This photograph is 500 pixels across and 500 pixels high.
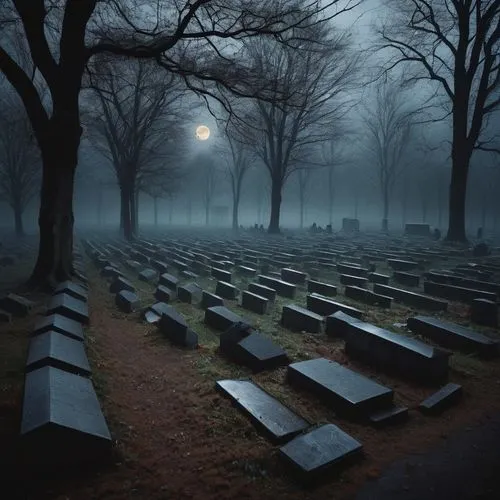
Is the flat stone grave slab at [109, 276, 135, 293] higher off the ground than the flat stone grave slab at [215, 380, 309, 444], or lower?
higher

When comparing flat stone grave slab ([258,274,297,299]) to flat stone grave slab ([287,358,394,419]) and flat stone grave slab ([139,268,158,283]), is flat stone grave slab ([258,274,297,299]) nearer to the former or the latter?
flat stone grave slab ([139,268,158,283])

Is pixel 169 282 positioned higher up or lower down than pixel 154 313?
higher up

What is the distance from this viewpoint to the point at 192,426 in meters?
2.63

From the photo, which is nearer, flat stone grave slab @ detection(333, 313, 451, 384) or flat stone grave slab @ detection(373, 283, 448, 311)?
flat stone grave slab @ detection(333, 313, 451, 384)

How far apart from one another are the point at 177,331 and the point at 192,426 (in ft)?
6.24

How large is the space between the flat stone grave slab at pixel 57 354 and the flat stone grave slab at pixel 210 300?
2757 millimetres

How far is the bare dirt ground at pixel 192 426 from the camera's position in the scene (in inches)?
77.5

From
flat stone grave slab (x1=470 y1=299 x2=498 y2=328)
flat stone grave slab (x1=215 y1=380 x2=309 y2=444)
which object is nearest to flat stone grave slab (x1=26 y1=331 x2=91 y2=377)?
flat stone grave slab (x1=215 y1=380 x2=309 y2=444)

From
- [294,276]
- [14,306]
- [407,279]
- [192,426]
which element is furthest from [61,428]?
[407,279]

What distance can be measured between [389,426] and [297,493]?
107 centimetres

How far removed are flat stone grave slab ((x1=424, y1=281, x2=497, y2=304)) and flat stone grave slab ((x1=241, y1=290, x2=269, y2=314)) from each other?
11.8ft

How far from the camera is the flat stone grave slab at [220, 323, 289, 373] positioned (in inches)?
143

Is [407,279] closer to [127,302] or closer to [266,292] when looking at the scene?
[266,292]

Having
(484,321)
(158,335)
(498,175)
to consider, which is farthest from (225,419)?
(498,175)
